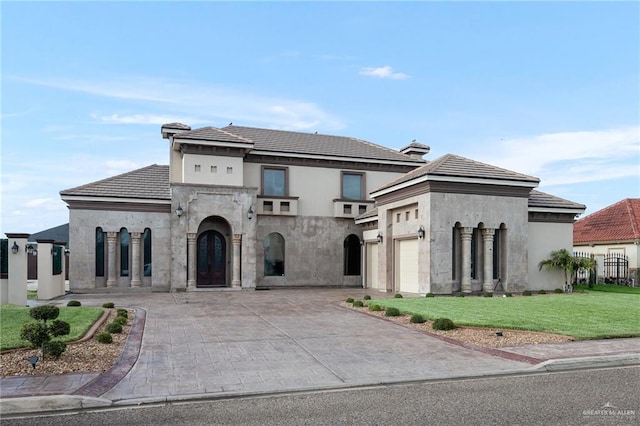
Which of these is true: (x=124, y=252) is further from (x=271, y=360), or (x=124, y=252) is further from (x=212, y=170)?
(x=271, y=360)

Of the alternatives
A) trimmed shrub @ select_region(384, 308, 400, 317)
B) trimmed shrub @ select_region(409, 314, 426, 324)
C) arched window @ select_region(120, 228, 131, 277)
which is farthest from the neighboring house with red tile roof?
arched window @ select_region(120, 228, 131, 277)

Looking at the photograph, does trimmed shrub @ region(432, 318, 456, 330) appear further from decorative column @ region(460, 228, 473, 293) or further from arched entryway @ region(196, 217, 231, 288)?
arched entryway @ region(196, 217, 231, 288)

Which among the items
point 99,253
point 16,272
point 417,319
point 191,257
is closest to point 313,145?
point 191,257

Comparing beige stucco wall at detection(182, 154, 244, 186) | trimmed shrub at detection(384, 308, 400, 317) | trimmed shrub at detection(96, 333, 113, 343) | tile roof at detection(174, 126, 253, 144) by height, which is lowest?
trimmed shrub at detection(384, 308, 400, 317)

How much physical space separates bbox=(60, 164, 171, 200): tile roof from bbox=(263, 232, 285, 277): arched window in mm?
6213

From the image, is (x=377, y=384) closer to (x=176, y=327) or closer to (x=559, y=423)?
(x=559, y=423)

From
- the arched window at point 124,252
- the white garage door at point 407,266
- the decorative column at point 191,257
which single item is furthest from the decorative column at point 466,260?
the arched window at point 124,252

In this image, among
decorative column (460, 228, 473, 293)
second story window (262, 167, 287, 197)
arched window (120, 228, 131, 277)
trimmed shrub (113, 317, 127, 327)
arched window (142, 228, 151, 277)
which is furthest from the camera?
second story window (262, 167, 287, 197)

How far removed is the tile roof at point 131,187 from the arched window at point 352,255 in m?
10.7

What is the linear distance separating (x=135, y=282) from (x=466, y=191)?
53.7 ft

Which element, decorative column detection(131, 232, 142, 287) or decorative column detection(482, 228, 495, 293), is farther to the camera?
decorative column detection(131, 232, 142, 287)

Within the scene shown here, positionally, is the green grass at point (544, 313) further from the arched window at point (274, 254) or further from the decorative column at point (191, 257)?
the arched window at point (274, 254)

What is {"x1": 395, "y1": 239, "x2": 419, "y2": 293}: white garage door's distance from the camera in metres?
23.1

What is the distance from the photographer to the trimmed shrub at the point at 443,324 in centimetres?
1303
